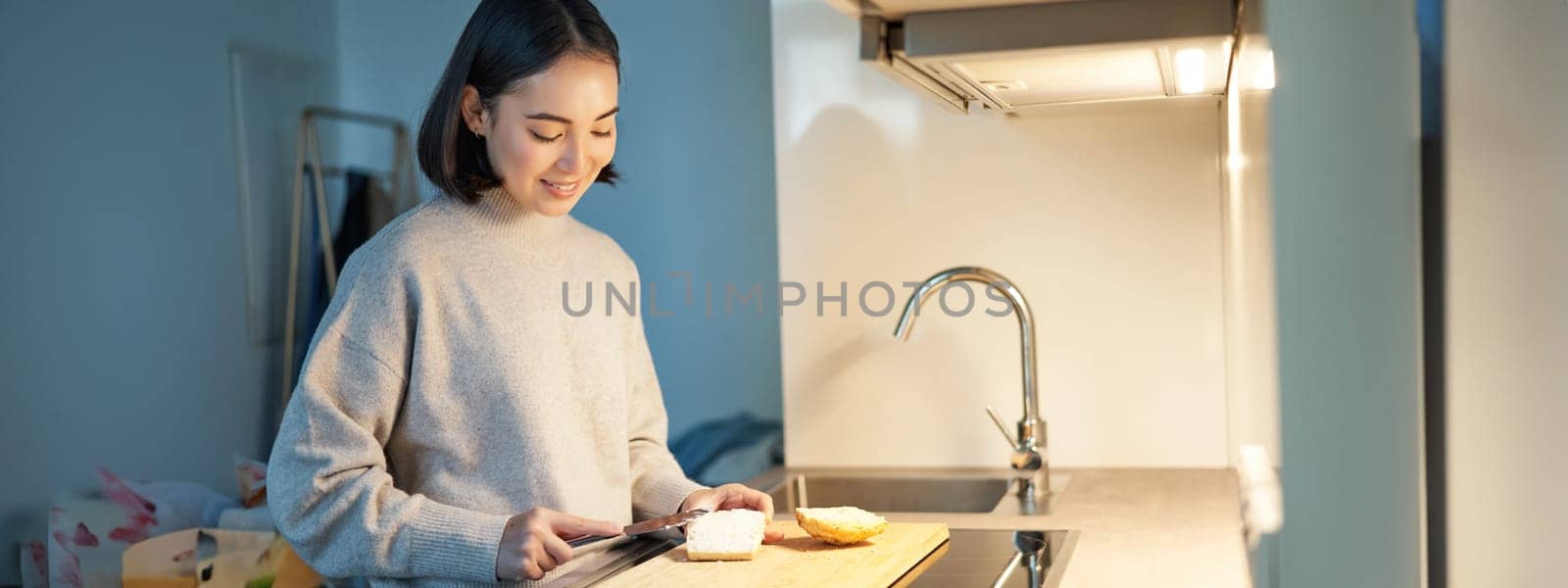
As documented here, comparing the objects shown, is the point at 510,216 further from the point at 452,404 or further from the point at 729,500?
the point at 729,500

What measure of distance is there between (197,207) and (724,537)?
7.15 ft

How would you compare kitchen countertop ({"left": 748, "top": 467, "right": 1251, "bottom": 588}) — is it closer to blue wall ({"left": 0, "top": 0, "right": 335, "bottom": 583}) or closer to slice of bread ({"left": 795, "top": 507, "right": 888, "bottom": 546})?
slice of bread ({"left": 795, "top": 507, "right": 888, "bottom": 546})

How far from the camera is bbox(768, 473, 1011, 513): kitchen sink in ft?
6.25

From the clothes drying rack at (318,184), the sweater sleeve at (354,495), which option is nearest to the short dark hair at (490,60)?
the sweater sleeve at (354,495)

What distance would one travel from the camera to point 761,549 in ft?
4.46

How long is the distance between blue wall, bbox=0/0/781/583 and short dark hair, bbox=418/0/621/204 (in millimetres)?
1659

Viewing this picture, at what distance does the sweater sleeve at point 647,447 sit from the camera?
1498 millimetres

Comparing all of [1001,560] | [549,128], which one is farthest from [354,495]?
[1001,560]

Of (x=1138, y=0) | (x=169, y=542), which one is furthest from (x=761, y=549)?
(x=169, y=542)

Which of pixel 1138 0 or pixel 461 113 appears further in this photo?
pixel 461 113

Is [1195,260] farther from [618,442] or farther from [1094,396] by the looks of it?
[618,442]

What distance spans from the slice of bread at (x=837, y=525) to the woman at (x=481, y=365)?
0.36 feet

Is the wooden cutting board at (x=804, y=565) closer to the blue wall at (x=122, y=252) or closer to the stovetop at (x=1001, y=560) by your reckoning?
the stovetop at (x=1001, y=560)

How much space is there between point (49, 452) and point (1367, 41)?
108 inches
